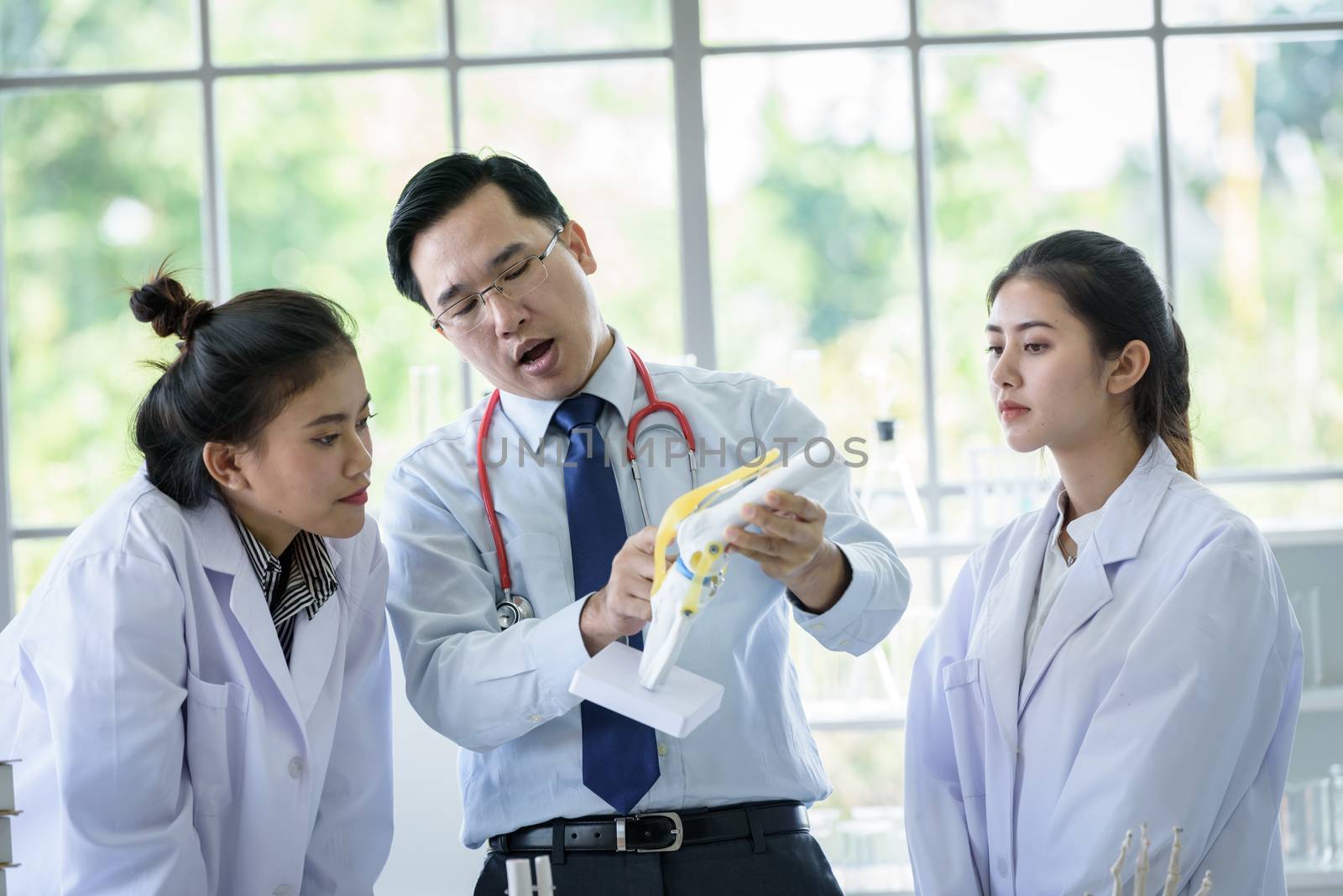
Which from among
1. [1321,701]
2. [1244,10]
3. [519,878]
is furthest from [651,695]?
[1244,10]

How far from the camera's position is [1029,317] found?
5.82 ft

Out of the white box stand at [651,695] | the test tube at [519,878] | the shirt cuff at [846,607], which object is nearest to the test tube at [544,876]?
the test tube at [519,878]

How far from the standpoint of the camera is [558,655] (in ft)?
4.91

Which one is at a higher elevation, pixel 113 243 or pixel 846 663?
pixel 113 243

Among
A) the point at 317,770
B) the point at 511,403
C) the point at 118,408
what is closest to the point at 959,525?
the point at 511,403

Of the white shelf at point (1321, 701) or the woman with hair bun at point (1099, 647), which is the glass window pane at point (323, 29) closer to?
the woman with hair bun at point (1099, 647)

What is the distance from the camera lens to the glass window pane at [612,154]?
370cm

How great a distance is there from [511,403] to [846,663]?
173 centimetres

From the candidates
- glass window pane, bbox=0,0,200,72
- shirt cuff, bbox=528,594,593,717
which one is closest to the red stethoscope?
shirt cuff, bbox=528,594,593,717

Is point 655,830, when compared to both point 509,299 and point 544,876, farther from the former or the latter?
point 509,299

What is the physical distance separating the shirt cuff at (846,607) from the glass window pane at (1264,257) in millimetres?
2767

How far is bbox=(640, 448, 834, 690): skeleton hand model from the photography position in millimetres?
1310

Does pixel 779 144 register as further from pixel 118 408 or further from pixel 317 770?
pixel 317 770

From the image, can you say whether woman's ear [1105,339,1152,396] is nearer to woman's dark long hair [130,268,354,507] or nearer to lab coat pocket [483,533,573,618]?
lab coat pocket [483,533,573,618]
